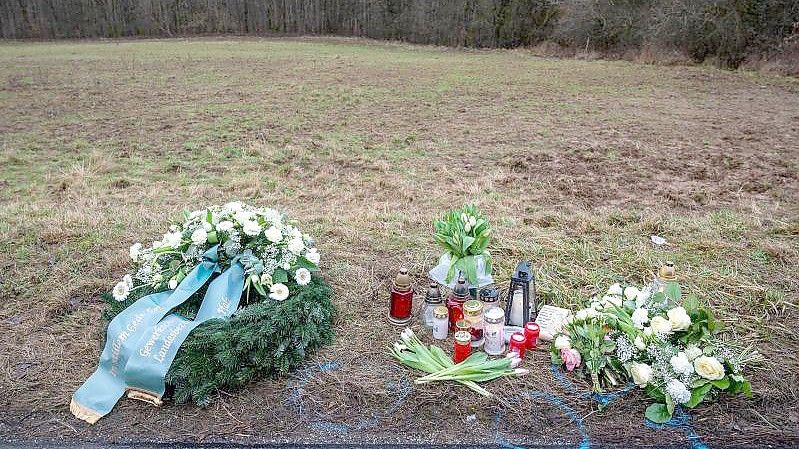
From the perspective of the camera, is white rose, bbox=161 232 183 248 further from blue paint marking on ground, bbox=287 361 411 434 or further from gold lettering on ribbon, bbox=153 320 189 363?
blue paint marking on ground, bbox=287 361 411 434

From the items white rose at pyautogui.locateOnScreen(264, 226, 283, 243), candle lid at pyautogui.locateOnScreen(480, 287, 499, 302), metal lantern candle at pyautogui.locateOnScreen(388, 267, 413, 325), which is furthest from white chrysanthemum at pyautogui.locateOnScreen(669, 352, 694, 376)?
white rose at pyautogui.locateOnScreen(264, 226, 283, 243)

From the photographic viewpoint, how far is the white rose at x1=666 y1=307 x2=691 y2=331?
226 centimetres

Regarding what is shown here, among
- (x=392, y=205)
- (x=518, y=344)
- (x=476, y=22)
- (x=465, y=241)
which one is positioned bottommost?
(x=392, y=205)

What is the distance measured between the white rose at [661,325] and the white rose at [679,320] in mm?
21

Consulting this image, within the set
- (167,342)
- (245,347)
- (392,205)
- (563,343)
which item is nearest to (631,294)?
(563,343)

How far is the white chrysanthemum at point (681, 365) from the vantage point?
2.16m

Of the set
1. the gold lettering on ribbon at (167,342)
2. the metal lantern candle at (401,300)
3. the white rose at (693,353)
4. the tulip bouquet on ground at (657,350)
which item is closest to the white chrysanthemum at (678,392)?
the tulip bouquet on ground at (657,350)

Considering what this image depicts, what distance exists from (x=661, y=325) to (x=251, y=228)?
1714 mm

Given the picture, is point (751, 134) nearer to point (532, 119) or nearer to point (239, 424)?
point (532, 119)

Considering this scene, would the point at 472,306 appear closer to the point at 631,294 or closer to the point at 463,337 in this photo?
the point at 463,337

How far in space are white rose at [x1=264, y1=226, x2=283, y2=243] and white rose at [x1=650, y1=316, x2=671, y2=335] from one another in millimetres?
1569

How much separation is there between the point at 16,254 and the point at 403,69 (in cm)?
1064

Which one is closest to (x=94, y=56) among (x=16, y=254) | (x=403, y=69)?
(x=403, y=69)

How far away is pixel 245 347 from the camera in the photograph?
2.22 meters
